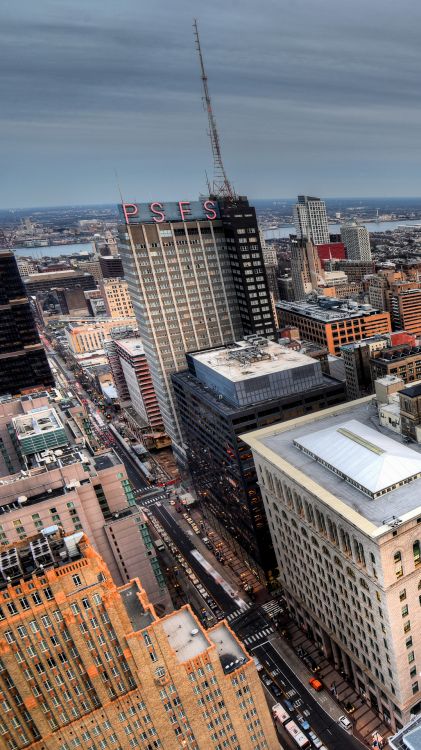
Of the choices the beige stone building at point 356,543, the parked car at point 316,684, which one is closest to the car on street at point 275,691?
the parked car at point 316,684

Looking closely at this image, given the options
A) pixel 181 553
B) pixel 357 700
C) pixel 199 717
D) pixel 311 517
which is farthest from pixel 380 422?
pixel 181 553

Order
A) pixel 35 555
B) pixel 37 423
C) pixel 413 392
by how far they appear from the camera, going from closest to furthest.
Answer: pixel 35 555, pixel 413 392, pixel 37 423

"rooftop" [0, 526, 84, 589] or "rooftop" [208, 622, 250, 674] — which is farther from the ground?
"rooftop" [0, 526, 84, 589]

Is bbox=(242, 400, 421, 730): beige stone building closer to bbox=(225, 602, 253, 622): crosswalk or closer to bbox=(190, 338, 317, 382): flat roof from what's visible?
bbox=(225, 602, 253, 622): crosswalk

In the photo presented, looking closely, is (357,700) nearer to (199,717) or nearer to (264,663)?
(264,663)

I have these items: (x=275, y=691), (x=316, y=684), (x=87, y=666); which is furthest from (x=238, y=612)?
(x=87, y=666)

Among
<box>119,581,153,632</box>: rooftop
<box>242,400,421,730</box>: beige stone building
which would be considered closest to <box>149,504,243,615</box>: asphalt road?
<box>242,400,421,730</box>: beige stone building

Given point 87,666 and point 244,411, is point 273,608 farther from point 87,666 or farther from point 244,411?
point 87,666
